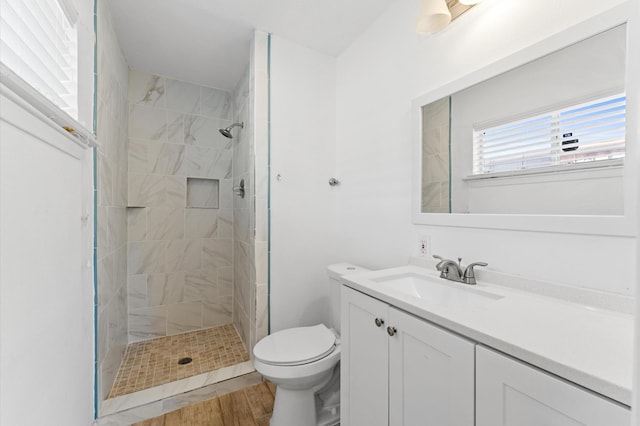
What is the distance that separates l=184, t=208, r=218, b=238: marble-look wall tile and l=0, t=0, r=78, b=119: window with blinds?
4.98 feet

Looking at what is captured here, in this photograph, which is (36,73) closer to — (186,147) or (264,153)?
(264,153)

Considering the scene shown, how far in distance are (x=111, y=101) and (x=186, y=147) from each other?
2.79ft

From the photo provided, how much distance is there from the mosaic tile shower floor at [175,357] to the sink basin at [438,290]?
146cm

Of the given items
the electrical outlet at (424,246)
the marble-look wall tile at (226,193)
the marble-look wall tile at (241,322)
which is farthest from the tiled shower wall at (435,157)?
the marble-look wall tile at (226,193)

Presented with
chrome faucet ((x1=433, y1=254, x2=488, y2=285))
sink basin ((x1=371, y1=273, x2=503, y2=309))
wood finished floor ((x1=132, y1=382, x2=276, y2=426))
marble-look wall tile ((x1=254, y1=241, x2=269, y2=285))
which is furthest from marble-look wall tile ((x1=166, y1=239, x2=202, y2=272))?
chrome faucet ((x1=433, y1=254, x2=488, y2=285))

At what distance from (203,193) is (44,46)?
183cm

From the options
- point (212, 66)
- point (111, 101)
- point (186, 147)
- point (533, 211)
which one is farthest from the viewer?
point (186, 147)

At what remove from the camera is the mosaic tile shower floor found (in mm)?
1770

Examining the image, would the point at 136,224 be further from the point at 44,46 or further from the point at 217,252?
the point at 44,46

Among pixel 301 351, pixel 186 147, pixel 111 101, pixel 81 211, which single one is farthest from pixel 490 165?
pixel 186 147

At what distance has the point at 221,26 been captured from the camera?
1.79m

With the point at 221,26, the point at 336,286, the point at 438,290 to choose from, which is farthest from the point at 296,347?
the point at 221,26

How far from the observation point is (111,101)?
1.69 meters

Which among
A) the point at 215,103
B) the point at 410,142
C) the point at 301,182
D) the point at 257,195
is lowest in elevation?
the point at 257,195
